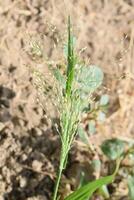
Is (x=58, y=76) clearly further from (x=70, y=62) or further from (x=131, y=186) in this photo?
(x=131, y=186)

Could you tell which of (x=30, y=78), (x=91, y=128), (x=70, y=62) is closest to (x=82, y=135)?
(x=91, y=128)

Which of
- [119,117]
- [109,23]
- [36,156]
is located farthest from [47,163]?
[109,23]

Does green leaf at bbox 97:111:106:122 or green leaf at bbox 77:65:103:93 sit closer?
green leaf at bbox 77:65:103:93

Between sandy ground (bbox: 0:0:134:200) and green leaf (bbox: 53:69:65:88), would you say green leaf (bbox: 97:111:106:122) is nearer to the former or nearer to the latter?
sandy ground (bbox: 0:0:134:200)

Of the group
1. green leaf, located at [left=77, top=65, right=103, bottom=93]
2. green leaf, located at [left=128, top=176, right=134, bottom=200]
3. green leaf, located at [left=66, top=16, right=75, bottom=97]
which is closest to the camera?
green leaf, located at [left=66, top=16, right=75, bottom=97]

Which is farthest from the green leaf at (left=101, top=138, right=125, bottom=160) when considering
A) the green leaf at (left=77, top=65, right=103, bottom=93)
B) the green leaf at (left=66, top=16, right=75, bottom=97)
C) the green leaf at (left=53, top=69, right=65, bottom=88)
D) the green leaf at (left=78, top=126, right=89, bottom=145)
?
the green leaf at (left=66, top=16, right=75, bottom=97)

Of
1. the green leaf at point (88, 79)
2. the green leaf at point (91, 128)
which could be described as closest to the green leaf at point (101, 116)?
the green leaf at point (91, 128)
